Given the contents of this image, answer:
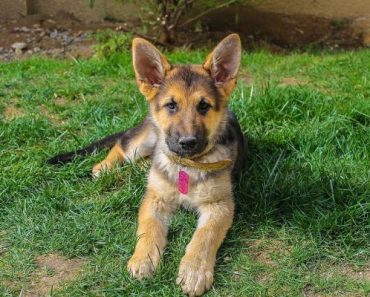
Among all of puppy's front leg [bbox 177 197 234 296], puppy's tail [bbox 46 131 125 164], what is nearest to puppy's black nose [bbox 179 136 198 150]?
puppy's front leg [bbox 177 197 234 296]

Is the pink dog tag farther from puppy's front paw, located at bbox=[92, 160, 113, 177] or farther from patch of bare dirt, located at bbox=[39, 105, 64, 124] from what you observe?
patch of bare dirt, located at bbox=[39, 105, 64, 124]

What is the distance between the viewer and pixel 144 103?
6.75 m

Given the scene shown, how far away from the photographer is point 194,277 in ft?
13.3

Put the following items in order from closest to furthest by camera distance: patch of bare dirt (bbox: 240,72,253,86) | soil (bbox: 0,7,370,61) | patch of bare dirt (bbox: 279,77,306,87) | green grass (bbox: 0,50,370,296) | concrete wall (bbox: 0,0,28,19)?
green grass (bbox: 0,50,370,296), patch of bare dirt (bbox: 279,77,306,87), patch of bare dirt (bbox: 240,72,253,86), soil (bbox: 0,7,370,61), concrete wall (bbox: 0,0,28,19)

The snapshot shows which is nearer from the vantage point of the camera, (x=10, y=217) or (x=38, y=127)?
(x=10, y=217)

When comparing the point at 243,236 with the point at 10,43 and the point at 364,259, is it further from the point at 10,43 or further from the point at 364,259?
the point at 10,43

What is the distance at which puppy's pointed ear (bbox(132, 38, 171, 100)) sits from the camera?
4809 mm

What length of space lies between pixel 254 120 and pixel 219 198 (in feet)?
5.72

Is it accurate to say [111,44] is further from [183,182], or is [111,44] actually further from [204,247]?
[204,247]

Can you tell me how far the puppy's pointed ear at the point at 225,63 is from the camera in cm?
482

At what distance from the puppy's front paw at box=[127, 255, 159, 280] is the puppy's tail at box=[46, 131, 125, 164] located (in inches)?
64.9

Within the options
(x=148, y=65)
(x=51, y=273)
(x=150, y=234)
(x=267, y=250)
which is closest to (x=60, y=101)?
(x=148, y=65)

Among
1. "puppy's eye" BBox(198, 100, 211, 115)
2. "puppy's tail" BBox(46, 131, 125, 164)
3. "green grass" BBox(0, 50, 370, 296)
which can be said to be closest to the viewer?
"green grass" BBox(0, 50, 370, 296)

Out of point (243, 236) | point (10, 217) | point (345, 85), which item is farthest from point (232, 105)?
point (10, 217)
